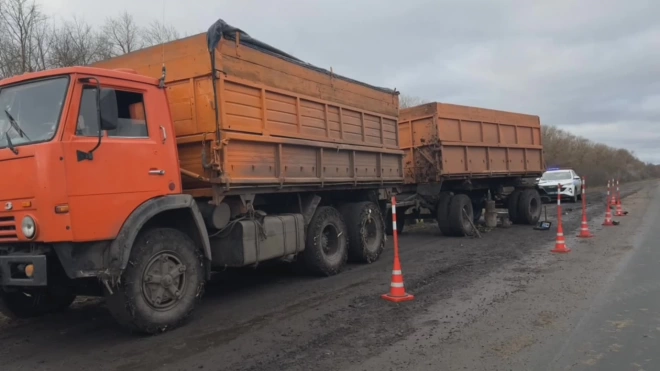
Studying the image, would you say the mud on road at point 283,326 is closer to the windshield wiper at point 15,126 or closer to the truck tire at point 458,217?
the windshield wiper at point 15,126

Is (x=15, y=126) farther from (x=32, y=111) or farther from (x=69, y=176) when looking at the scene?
(x=69, y=176)

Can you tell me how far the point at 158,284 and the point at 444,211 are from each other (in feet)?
30.2

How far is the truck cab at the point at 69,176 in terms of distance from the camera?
15.9ft

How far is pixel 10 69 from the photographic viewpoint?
1788 centimetres

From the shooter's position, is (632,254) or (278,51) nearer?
(278,51)

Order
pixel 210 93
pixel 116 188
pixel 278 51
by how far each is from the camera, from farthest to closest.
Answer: pixel 278 51 → pixel 210 93 → pixel 116 188

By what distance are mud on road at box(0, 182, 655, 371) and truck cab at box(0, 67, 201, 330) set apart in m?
0.73

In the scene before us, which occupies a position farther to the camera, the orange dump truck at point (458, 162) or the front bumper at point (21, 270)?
the orange dump truck at point (458, 162)

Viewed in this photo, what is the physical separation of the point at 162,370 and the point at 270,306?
2320 millimetres

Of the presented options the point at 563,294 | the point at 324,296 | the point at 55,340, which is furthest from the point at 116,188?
the point at 563,294

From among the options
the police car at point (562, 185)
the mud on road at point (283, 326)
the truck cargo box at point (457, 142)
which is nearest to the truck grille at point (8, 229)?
the mud on road at point (283, 326)

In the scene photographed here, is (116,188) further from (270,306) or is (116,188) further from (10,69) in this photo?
(10,69)

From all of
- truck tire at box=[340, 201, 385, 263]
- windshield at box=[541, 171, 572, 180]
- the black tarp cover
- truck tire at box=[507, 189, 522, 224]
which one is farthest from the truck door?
windshield at box=[541, 171, 572, 180]

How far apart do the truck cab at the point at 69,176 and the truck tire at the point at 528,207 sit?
13269mm
